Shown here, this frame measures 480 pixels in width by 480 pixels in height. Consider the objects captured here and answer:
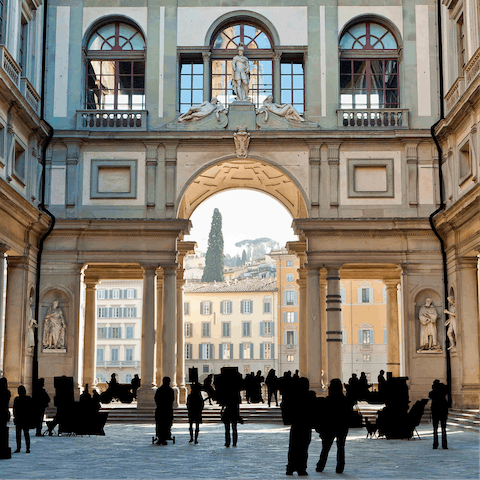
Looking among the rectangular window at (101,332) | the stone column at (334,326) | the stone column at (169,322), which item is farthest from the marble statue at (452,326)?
the rectangular window at (101,332)

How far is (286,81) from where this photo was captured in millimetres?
30750

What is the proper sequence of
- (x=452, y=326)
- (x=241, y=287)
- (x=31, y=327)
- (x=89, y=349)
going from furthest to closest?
(x=241, y=287), (x=89, y=349), (x=31, y=327), (x=452, y=326)

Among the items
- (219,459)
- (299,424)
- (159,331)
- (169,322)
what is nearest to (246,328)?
(159,331)

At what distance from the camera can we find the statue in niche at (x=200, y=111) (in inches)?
1174

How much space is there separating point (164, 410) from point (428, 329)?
12422mm

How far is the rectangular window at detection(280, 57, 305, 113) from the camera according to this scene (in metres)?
30.6

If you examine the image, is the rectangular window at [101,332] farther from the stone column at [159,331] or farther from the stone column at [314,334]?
the stone column at [314,334]

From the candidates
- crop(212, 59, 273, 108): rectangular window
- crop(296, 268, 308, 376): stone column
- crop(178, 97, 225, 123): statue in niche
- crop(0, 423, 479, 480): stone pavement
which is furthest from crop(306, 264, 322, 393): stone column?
crop(212, 59, 273, 108): rectangular window

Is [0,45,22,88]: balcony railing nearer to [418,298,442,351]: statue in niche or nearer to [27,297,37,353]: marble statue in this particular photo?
[27,297,37,353]: marble statue

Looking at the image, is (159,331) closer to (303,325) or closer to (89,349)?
(89,349)

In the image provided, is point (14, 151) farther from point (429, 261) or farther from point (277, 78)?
point (429, 261)

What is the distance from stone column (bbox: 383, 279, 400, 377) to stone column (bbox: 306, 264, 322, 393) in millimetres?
6588

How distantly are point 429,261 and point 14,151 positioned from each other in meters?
14.1

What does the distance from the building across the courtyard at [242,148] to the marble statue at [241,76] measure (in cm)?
8
